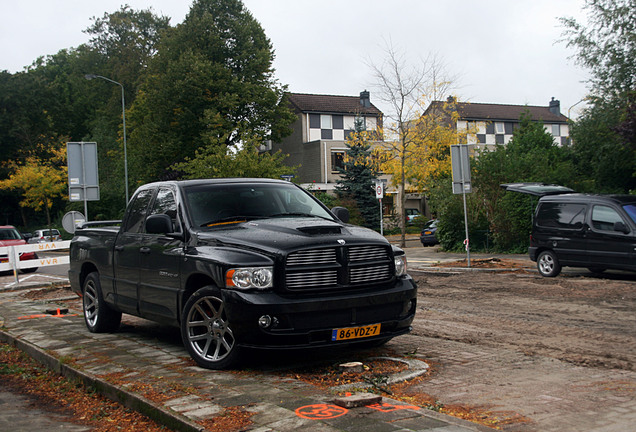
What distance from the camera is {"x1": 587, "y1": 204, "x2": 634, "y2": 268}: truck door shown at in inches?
540

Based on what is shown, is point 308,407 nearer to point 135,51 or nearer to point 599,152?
point 599,152

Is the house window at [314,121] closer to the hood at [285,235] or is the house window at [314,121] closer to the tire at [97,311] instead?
the tire at [97,311]

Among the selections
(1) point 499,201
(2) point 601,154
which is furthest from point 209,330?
A: (2) point 601,154

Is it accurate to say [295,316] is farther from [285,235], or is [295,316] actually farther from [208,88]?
[208,88]

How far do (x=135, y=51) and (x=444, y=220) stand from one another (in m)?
40.0

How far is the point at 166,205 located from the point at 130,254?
85 cm

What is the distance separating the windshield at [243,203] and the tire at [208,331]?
958 mm

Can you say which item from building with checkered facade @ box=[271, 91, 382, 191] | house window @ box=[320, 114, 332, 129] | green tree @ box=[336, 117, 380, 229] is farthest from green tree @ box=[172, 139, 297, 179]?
house window @ box=[320, 114, 332, 129]

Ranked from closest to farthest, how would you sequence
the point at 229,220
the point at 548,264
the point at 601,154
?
the point at 229,220 < the point at 548,264 < the point at 601,154

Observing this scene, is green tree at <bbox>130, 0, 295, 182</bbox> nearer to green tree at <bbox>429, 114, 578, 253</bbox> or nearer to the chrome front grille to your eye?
green tree at <bbox>429, 114, 578, 253</bbox>

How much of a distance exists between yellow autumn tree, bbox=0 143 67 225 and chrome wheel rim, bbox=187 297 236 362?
50.5 metres

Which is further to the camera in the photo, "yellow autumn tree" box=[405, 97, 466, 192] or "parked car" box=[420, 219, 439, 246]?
"yellow autumn tree" box=[405, 97, 466, 192]

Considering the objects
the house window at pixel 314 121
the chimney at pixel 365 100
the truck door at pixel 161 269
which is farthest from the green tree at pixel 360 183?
the truck door at pixel 161 269

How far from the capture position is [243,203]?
7.26 meters
